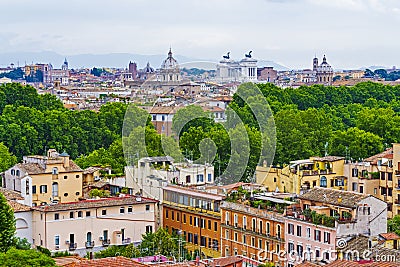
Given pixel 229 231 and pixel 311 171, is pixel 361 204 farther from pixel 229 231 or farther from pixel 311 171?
pixel 311 171

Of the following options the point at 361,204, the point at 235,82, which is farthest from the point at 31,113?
the point at 361,204

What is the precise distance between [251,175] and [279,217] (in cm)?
828

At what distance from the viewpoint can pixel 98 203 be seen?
21969 mm

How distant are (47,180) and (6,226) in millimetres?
4678

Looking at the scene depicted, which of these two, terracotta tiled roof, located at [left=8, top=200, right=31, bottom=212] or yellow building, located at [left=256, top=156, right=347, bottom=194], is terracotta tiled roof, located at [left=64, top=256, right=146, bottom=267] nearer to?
Result: terracotta tiled roof, located at [left=8, top=200, right=31, bottom=212]

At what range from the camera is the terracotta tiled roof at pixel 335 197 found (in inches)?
747

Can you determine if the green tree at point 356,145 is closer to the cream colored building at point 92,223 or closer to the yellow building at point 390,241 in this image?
the cream colored building at point 92,223

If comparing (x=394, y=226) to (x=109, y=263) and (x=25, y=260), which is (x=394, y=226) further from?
(x=25, y=260)

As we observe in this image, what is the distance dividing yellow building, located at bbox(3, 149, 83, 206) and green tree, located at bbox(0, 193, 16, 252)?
11.2 feet

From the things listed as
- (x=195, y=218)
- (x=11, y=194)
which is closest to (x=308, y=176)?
(x=195, y=218)

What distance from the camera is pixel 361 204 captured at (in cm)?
1875

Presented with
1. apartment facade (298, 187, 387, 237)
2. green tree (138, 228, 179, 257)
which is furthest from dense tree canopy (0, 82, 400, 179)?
apartment facade (298, 187, 387, 237)

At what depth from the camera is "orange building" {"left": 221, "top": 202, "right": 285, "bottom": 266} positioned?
19.8m

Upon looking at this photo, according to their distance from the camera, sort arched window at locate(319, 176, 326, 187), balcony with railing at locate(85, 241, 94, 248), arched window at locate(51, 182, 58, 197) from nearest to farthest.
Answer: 1. balcony with railing at locate(85, 241, 94, 248)
2. arched window at locate(51, 182, 58, 197)
3. arched window at locate(319, 176, 326, 187)
